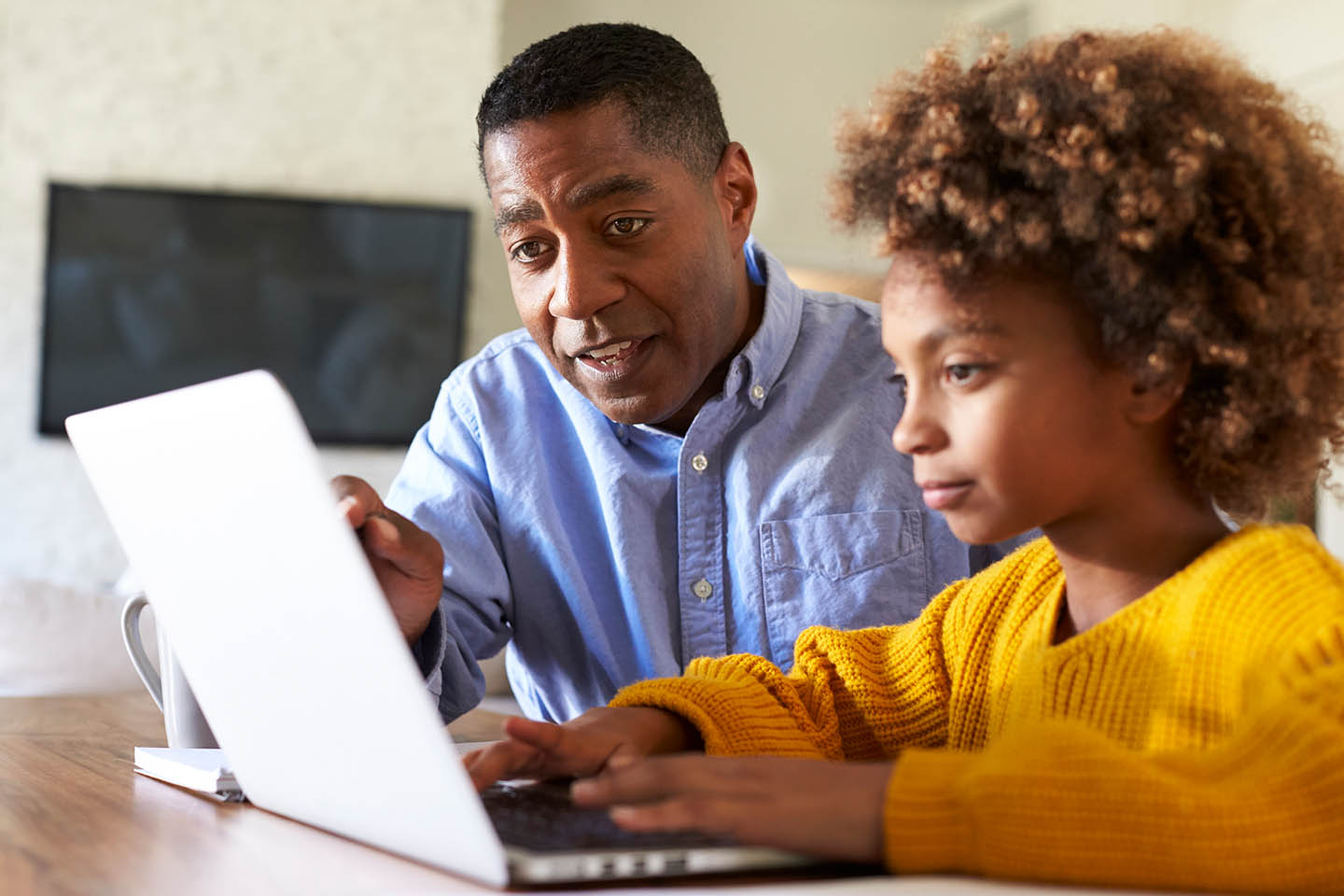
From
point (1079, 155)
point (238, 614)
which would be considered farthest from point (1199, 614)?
point (238, 614)

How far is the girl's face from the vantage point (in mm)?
727

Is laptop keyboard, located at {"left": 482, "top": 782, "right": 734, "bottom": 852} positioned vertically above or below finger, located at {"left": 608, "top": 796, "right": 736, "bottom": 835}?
below

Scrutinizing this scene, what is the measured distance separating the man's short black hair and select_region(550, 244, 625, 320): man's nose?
0.13 metres

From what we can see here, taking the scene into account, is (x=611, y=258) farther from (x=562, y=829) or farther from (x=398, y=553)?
(x=562, y=829)

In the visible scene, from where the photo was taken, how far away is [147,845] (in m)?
0.69

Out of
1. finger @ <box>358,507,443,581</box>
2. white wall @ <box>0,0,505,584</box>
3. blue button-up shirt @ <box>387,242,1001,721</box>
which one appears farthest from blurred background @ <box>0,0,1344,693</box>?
finger @ <box>358,507,443,581</box>

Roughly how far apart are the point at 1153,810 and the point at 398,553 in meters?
0.56

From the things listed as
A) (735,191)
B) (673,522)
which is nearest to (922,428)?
(673,522)

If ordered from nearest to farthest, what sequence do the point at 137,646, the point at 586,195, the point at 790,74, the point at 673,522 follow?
the point at 137,646 → the point at 586,195 → the point at 673,522 → the point at 790,74

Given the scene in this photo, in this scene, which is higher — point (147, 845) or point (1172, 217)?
point (1172, 217)

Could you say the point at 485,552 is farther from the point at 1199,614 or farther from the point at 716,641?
the point at 1199,614

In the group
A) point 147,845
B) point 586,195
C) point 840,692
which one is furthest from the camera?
point 586,195

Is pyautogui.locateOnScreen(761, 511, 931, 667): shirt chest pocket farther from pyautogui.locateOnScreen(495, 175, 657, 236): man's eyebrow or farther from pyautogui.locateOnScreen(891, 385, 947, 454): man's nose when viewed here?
pyautogui.locateOnScreen(891, 385, 947, 454): man's nose

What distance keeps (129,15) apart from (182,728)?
14.1ft
